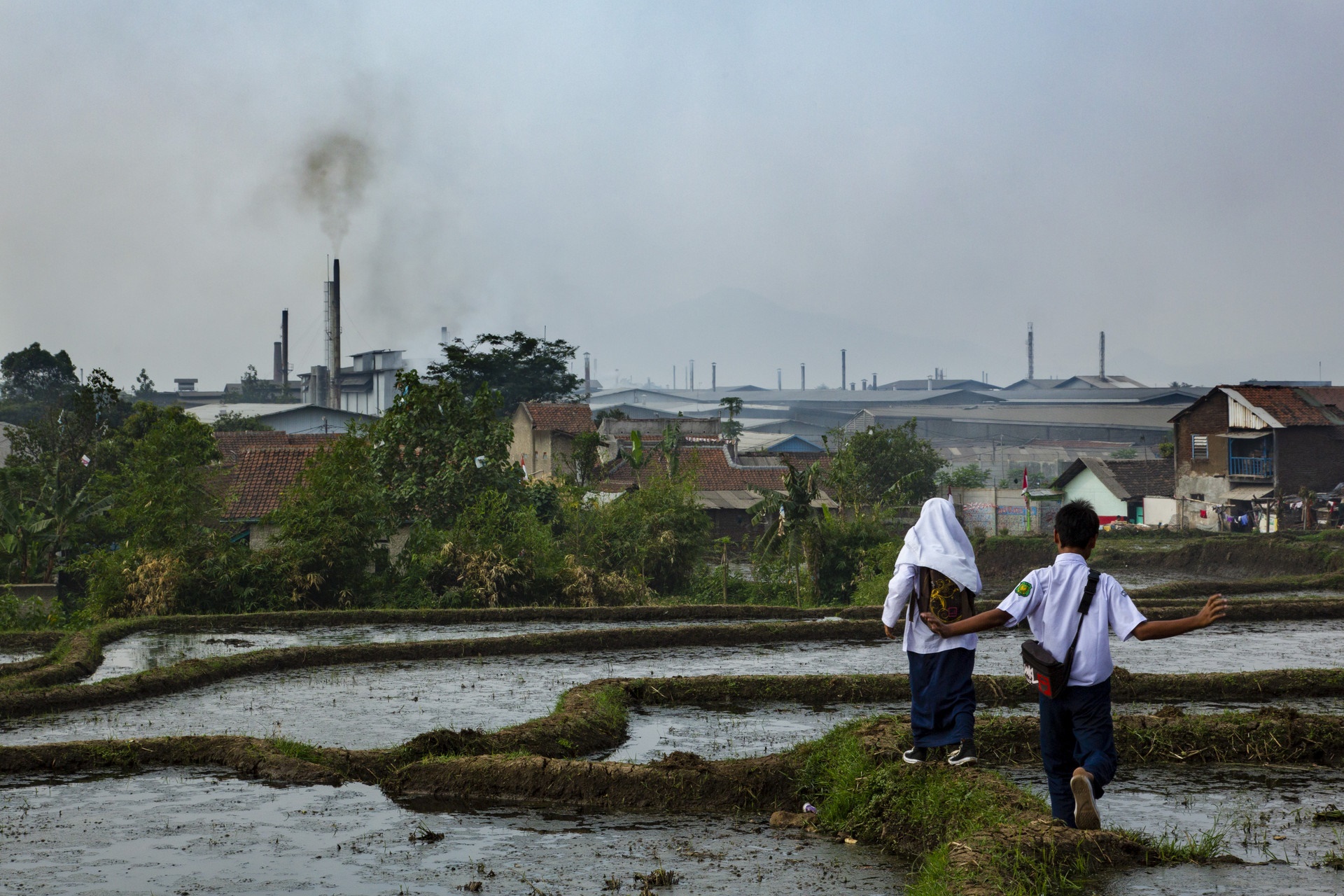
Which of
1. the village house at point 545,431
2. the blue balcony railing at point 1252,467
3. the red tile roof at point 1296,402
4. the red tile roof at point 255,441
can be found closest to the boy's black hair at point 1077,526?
the red tile roof at point 1296,402

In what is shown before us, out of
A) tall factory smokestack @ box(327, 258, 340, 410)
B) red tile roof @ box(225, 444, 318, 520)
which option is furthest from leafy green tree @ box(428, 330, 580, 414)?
red tile roof @ box(225, 444, 318, 520)

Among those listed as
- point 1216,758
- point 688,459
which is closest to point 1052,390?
point 688,459

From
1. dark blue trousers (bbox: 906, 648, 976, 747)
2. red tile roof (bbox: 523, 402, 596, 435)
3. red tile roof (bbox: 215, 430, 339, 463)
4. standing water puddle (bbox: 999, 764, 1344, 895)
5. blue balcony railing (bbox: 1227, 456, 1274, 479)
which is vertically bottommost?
standing water puddle (bbox: 999, 764, 1344, 895)

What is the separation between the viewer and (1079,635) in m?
5.08

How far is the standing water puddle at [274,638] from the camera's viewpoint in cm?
1579

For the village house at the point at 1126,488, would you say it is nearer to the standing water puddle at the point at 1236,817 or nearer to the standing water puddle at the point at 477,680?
the standing water puddle at the point at 477,680

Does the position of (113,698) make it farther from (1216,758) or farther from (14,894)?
(1216,758)

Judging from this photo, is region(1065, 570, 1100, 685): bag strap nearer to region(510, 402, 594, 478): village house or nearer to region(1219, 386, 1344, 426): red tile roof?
region(1219, 386, 1344, 426): red tile roof

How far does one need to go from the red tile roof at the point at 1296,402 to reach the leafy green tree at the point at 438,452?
24.5m

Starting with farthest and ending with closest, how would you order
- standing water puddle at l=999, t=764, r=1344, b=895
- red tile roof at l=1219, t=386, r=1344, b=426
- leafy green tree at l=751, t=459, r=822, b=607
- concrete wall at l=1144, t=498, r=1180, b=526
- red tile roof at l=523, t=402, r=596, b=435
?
red tile roof at l=523, t=402, r=596, b=435, concrete wall at l=1144, t=498, r=1180, b=526, red tile roof at l=1219, t=386, r=1344, b=426, leafy green tree at l=751, t=459, r=822, b=607, standing water puddle at l=999, t=764, r=1344, b=895

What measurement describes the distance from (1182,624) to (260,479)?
2564cm

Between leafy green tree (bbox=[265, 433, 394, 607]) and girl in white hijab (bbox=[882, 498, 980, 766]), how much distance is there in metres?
16.7

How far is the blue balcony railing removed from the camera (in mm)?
35938

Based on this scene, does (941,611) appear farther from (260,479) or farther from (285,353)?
(285,353)
